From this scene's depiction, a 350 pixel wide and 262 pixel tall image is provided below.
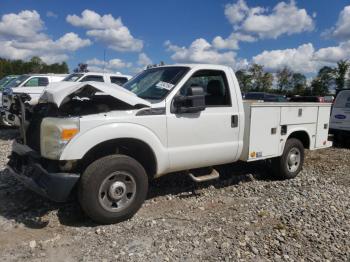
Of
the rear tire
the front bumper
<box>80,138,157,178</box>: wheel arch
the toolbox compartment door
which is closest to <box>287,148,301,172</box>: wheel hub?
the rear tire

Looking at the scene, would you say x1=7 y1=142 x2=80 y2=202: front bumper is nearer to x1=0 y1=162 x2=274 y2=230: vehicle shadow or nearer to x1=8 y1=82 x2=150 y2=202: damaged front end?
x1=8 y1=82 x2=150 y2=202: damaged front end

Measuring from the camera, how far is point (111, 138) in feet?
14.2

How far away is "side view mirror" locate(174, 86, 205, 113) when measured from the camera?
4801 mm

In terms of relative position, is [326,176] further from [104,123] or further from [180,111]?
[104,123]

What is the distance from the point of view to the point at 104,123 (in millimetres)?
4297

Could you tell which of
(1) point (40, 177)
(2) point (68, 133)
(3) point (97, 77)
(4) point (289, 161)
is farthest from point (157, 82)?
(3) point (97, 77)

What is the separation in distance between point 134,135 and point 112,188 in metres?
0.69

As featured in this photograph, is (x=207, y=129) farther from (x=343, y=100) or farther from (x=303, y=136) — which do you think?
(x=343, y=100)

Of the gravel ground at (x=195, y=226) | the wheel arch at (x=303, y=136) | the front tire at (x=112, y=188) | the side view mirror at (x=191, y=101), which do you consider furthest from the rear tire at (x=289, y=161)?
the front tire at (x=112, y=188)

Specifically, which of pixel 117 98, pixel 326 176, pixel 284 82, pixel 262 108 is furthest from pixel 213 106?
pixel 284 82

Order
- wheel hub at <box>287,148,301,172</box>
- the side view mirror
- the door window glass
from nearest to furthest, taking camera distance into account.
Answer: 1. the side view mirror
2. the door window glass
3. wheel hub at <box>287,148,301,172</box>

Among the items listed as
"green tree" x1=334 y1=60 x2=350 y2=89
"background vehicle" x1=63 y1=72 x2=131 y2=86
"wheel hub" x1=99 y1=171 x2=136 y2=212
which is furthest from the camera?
"green tree" x1=334 y1=60 x2=350 y2=89

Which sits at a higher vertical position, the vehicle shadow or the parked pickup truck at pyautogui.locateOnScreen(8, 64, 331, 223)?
the parked pickup truck at pyautogui.locateOnScreen(8, 64, 331, 223)

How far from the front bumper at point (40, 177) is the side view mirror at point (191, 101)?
1.60 m
